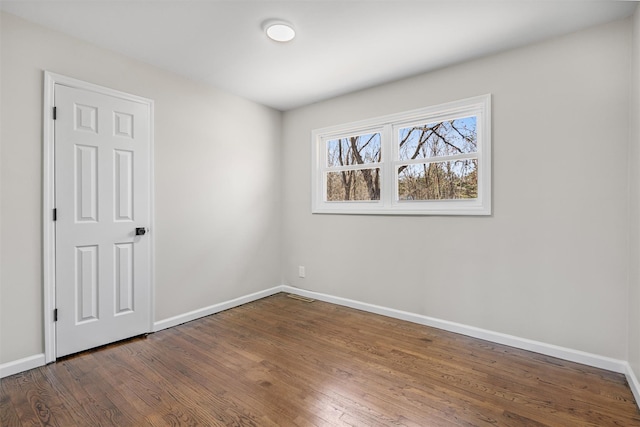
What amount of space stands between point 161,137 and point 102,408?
7.26ft

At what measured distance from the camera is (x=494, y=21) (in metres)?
2.17

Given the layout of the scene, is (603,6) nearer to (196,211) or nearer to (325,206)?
(325,206)

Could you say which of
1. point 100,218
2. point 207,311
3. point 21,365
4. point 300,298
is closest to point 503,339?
point 300,298

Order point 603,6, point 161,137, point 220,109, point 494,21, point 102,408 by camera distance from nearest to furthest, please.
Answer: point 102,408 → point 603,6 → point 494,21 → point 161,137 → point 220,109

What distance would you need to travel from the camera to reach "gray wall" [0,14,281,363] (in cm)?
209

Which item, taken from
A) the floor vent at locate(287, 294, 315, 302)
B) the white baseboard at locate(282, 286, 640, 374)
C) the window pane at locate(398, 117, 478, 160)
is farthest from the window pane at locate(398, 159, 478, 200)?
the floor vent at locate(287, 294, 315, 302)

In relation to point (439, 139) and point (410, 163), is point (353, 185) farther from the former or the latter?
point (439, 139)

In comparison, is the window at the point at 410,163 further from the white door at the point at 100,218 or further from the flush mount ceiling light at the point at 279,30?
the white door at the point at 100,218

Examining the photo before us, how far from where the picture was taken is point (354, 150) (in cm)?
367

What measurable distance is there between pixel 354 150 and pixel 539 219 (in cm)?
200

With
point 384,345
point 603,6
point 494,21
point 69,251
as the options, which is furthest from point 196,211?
point 603,6

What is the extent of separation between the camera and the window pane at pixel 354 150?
3.49 meters

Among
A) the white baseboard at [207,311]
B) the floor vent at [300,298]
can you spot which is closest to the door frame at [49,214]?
the white baseboard at [207,311]

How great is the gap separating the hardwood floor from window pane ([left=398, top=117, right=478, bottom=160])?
1.75 meters
